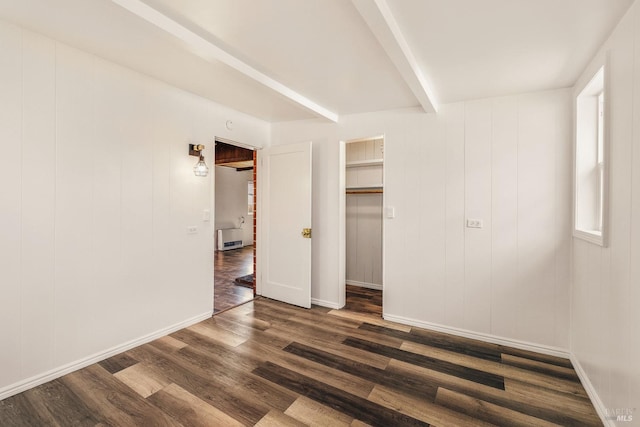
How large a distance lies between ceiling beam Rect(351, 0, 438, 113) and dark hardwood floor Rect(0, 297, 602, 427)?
2346 mm

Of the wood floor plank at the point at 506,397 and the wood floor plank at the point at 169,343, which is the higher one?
the wood floor plank at the point at 169,343

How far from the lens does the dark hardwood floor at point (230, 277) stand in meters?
A: 3.94

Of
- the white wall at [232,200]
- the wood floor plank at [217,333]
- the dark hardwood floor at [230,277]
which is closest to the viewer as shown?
the wood floor plank at [217,333]

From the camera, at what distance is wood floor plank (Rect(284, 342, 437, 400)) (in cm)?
212

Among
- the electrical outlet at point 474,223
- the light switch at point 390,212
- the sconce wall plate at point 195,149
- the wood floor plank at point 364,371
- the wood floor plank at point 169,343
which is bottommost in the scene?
the wood floor plank at point 364,371

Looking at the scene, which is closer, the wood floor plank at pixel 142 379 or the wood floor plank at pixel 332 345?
the wood floor plank at pixel 142 379

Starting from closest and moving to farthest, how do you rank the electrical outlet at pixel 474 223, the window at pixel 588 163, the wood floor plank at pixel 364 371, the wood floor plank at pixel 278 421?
the wood floor plank at pixel 278 421 → the wood floor plank at pixel 364 371 → the window at pixel 588 163 → the electrical outlet at pixel 474 223

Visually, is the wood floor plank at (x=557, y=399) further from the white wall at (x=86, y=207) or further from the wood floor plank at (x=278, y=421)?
the white wall at (x=86, y=207)

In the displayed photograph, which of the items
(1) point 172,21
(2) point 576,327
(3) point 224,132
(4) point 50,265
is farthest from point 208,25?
(2) point 576,327

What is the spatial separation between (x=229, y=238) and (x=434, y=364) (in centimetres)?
693

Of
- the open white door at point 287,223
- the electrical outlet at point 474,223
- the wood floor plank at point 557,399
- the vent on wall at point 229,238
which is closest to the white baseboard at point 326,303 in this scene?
the open white door at point 287,223

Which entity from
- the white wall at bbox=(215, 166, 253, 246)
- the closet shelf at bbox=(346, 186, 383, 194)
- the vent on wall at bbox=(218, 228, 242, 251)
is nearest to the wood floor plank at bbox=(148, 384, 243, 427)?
the closet shelf at bbox=(346, 186, 383, 194)

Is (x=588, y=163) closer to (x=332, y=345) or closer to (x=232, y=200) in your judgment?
(x=332, y=345)

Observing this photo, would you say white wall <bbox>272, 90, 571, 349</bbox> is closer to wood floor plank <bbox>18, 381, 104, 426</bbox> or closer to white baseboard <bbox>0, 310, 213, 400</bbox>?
white baseboard <bbox>0, 310, 213, 400</bbox>
